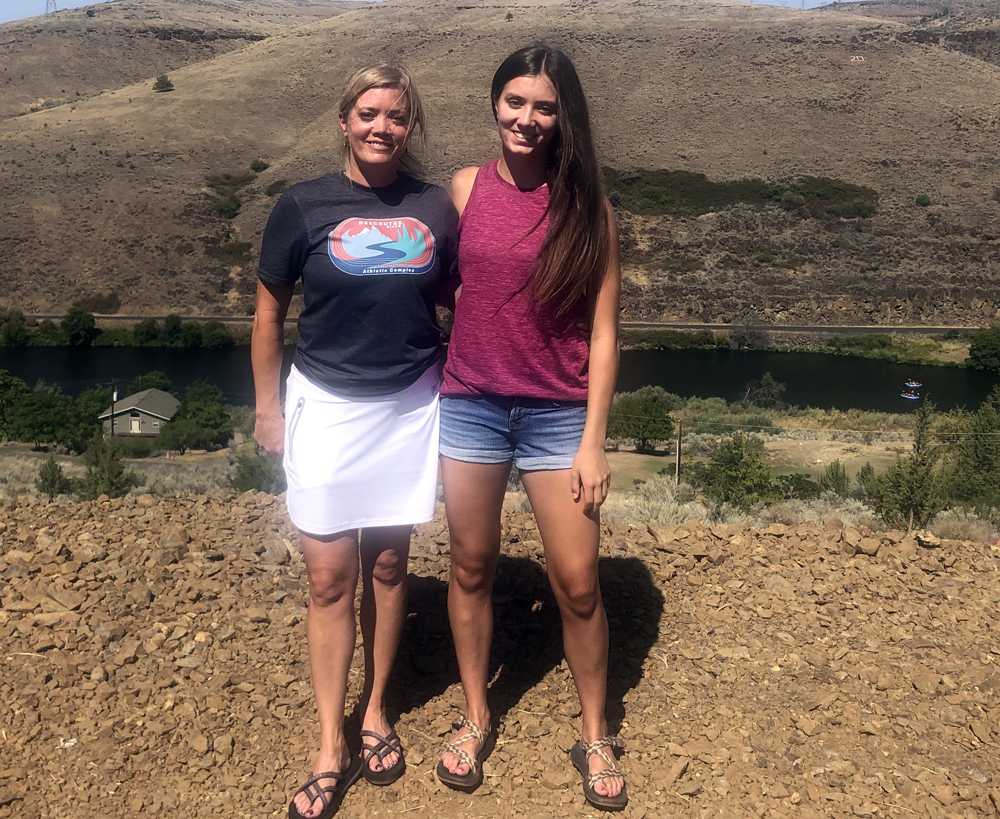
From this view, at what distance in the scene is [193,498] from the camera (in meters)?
5.30

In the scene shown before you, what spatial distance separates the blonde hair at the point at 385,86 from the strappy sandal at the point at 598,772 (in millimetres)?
1741

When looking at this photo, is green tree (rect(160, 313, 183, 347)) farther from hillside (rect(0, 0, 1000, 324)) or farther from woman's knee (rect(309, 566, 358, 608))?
woman's knee (rect(309, 566, 358, 608))

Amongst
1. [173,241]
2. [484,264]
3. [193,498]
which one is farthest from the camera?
[173,241]

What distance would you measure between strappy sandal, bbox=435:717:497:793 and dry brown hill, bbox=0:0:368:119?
80.7m

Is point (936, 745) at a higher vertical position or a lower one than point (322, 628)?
lower

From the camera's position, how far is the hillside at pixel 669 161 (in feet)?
134

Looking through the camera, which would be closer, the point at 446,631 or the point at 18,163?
the point at 446,631

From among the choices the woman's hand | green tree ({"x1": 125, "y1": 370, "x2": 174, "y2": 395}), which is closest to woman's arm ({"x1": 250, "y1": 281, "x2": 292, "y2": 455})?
the woman's hand

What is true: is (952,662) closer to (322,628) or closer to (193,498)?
(322,628)

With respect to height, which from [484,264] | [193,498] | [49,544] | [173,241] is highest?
[484,264]

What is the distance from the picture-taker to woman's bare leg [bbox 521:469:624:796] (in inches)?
107

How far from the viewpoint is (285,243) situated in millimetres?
2578

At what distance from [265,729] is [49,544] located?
1.72m

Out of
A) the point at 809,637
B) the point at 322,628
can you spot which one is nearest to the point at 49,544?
the point at 322,628
